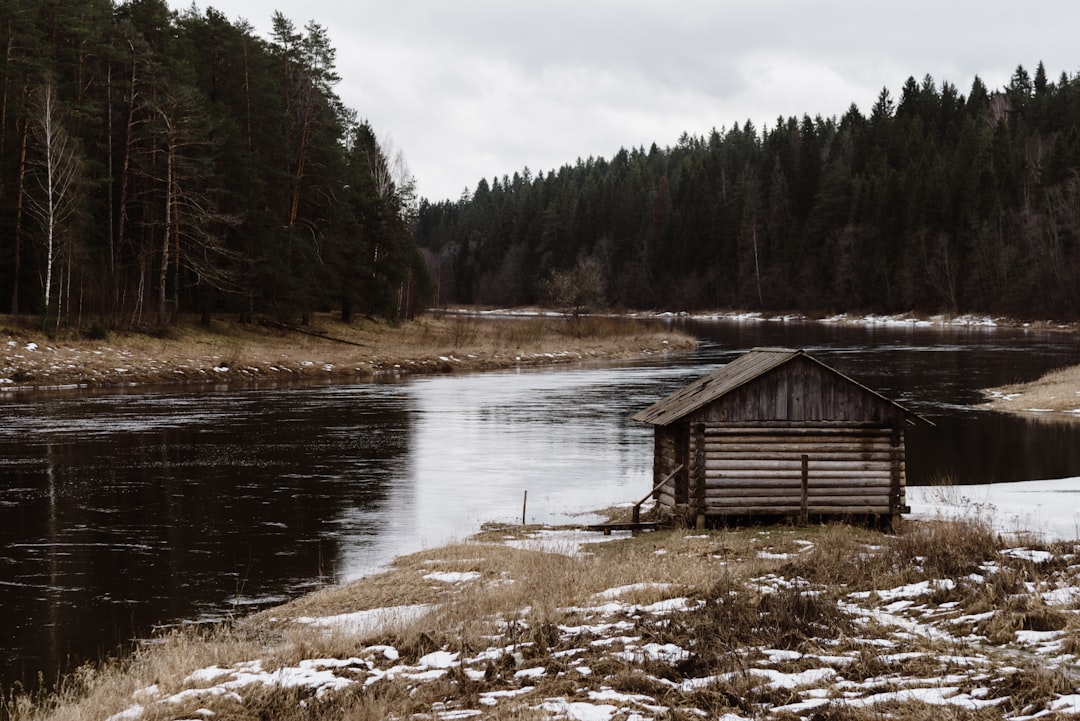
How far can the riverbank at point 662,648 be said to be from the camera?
8.84 metres

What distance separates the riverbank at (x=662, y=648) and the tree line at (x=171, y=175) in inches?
1567

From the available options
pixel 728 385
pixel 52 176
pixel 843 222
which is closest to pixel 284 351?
pixel 52 176

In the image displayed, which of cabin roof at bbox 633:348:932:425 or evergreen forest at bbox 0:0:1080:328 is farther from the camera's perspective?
evergreen forest at bbox 0:0:1080:328

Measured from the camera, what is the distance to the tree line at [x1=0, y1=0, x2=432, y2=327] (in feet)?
164

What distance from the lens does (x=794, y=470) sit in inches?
787

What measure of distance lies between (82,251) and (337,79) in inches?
1009

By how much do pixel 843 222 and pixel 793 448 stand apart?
124m

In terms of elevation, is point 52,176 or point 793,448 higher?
point 52,176

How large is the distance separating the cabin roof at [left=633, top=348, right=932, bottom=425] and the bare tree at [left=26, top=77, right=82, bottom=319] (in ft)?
117

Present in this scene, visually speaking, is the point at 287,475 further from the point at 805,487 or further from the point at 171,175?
the point at 171,175

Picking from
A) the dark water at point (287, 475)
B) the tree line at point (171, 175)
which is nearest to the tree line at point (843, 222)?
the tree line at point (171, 175)

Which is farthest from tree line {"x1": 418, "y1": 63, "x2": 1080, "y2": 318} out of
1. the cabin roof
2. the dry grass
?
the dry grass

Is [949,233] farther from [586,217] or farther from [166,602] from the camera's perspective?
[166,602]

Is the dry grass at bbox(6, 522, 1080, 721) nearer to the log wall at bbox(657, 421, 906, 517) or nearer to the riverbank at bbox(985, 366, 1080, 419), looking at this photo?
the log wall at bbox(657, 421, 906, 517)
